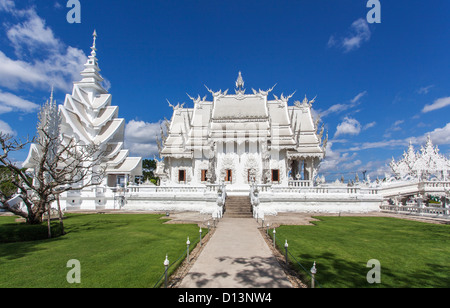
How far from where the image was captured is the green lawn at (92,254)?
5.17m

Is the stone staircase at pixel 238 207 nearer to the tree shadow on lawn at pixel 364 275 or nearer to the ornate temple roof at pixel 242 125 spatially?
the ornate temple roof at pixel 242 125

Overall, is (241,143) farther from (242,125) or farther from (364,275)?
(364,275)

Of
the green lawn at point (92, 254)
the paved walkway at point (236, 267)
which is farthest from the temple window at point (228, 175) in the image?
the paved walkway at point (236, 267)

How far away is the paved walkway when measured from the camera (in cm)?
516

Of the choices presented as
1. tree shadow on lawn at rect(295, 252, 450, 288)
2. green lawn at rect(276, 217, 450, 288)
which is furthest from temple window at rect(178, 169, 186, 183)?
tree shadow on lawn at rect(295, 252, 450, 288)

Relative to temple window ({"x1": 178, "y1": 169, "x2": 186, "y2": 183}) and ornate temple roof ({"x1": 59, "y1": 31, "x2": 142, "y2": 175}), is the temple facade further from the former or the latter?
ornate temple roof ({"x1": 59, "y1": 31, "x2": 142, "y2": 175})

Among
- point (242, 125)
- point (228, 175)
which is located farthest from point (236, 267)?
point (242, 125)

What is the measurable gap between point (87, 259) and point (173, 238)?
3283 millimetres

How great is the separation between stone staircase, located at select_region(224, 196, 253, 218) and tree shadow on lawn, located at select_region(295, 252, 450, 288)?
32.6 ft

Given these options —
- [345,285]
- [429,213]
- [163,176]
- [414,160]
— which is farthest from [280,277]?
[414,160]

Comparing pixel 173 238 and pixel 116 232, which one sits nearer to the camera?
pixel 173 238

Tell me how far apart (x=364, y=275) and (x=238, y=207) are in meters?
12.5
